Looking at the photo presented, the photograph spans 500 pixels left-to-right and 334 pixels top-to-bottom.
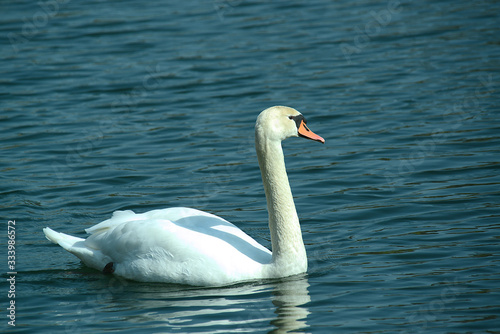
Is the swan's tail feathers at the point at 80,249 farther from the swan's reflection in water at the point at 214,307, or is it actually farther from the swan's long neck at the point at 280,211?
the swan's long neck at the point at 280,211

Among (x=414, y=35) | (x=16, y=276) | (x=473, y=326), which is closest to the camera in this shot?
(x=473, y=326)

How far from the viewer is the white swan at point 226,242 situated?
24.0ft

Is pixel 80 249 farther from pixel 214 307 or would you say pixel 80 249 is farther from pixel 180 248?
pixel 214 307

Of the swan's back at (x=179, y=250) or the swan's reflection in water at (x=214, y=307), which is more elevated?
the swan's back at (x=179, y=250)

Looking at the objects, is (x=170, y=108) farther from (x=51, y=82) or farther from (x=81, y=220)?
(x=81, y=220)

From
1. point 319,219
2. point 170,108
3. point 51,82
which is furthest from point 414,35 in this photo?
point 319,219

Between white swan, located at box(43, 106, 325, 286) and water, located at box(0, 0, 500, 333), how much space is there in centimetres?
16

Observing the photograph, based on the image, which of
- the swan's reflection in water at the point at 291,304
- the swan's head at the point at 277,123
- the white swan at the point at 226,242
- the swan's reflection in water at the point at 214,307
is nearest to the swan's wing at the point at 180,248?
the white swan at the point at 226,242

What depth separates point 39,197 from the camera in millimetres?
10117

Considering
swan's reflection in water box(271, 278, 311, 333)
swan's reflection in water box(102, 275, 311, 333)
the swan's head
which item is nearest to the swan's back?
swan's reflection in water box(102, 275, 311, 333)

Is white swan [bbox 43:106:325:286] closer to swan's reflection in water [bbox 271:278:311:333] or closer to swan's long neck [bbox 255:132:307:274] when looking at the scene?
swan's long neck [bbox 255:132:307:274]

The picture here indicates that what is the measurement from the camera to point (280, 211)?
7449 mm

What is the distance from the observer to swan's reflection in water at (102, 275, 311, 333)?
21.5 feet

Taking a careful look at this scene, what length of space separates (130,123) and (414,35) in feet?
21.1
